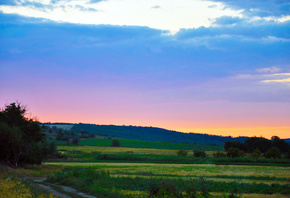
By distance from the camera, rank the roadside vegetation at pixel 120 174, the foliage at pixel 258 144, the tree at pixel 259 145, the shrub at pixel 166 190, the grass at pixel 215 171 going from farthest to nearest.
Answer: the tree at pixel 259 145 < the foliage at pixel 258 144 < the grass at pixel 215 171 < the roadside vegetation at pixel 120 174 < the shrub at pixel 166 190

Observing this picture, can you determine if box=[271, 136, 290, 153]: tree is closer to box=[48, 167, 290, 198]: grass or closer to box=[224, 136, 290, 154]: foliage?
box=[224, 136, 290, 154]: foliage

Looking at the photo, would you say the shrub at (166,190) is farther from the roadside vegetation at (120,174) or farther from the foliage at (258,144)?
the foliage at (258,144)

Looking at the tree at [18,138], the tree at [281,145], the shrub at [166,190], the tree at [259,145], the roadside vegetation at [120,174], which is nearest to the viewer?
the shrub at [166,190]

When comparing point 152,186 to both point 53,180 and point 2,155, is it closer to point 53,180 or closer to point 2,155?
point 53,180

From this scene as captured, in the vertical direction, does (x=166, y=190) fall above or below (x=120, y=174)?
above

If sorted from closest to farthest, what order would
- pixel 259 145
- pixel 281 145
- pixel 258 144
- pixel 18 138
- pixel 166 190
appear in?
pixel 166 190 < pixel 18 138 < pixel 259 145 < pixel 258 144 < pixel 281 145

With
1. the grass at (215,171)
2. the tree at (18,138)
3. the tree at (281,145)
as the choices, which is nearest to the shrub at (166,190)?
the grass at (215,171)

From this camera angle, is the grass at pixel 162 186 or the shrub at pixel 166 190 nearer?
the shrub at pixel 166 190

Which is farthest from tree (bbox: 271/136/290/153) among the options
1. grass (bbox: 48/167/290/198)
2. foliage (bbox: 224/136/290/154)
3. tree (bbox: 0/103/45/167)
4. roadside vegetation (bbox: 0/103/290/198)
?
grass (bbox: 48/167/290/198)

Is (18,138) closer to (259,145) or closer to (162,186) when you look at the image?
(162,186)

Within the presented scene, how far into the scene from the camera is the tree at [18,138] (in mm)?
50000

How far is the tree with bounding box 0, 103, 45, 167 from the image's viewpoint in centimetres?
5000

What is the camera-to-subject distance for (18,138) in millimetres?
50656

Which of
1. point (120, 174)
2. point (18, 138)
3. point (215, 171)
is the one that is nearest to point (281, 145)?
point (215, 171)
